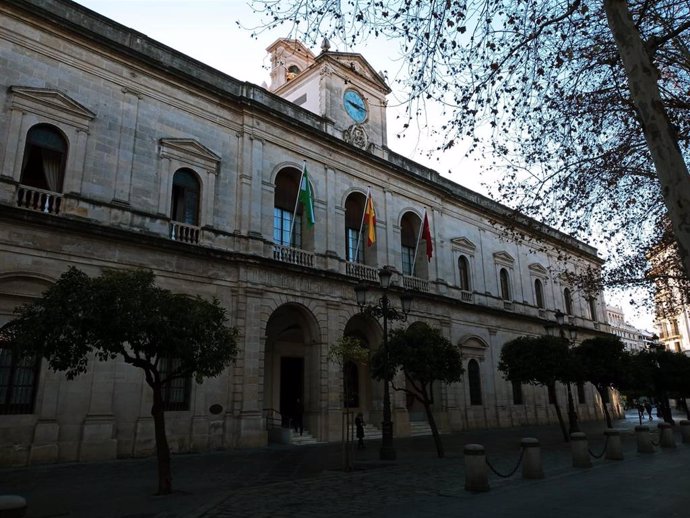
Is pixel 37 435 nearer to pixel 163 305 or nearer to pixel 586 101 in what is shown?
pixel 163 305

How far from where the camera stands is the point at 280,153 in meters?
21.0

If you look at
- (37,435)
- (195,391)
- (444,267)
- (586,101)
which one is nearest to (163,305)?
(37,435)

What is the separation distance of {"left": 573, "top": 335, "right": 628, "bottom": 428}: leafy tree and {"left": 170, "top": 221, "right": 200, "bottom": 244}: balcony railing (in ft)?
52.7

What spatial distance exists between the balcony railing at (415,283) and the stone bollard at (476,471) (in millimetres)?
15316

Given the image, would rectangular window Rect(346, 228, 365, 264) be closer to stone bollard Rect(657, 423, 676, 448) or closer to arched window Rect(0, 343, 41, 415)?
stone bollard Rect(657, 423, 676, 448)

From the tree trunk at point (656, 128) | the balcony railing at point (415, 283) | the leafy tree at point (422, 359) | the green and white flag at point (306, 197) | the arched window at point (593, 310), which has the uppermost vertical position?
the green and white flag at point (306, 197)

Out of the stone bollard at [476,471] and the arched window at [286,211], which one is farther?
the arched window at [286,211]

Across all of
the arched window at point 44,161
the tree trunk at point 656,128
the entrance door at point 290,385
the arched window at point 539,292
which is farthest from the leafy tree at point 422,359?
the arched window at point 539,292

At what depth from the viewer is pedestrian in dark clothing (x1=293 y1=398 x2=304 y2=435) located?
19.5 m

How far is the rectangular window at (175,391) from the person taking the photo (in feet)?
52.1

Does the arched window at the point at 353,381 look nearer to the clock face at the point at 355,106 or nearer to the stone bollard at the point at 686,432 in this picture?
the clock face at the point at 355,106

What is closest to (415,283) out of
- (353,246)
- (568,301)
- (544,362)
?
(353,246)

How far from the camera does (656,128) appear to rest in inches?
259

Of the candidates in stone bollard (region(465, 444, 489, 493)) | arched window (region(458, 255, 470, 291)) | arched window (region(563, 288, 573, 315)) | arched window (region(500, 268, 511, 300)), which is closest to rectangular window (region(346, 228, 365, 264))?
arched window (region(458, 255, 470, 291))
